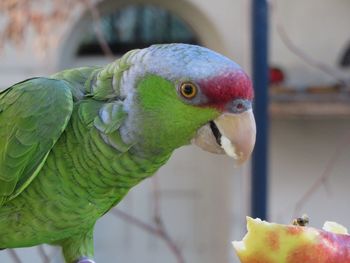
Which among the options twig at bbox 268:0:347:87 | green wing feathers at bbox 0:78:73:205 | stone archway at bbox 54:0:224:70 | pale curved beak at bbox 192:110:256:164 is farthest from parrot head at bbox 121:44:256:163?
stone archway at bbox 54:0:224:70

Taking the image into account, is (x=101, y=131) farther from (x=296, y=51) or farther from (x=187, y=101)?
(x=296, y=51)

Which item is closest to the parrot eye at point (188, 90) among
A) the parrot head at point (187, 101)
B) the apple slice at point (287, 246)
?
the parrot head at point (187, 101)

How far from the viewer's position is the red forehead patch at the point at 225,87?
2.60 ft

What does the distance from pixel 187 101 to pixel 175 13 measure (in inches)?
98.8

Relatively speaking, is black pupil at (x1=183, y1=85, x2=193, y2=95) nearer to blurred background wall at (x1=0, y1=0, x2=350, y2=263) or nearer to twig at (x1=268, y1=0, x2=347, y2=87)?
twig at (x1=268, y1=0, x2=347, y2=87)

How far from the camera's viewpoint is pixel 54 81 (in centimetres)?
96

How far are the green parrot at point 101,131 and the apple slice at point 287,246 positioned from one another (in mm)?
126

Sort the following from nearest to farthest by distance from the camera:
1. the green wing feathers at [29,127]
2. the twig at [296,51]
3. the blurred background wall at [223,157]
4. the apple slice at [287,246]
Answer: the apple slice at [287,246] < the green wing feathers at [29,127] < the twig at [296,51] < the blurred background wall at [223,157]

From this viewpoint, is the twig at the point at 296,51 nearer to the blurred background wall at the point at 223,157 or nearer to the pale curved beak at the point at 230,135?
the blurred background wall at the point at 223,157

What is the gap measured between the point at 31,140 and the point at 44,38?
957 mm

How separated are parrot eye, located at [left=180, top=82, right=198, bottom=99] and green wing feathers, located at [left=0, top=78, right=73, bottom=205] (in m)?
0.20

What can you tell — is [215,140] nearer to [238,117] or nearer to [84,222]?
[238,117]

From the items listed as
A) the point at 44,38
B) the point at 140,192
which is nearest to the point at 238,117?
the point at 44,38

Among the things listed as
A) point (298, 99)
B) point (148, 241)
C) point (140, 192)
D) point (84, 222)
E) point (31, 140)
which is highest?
point (31, 140)
